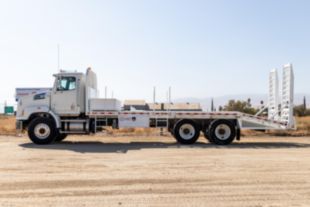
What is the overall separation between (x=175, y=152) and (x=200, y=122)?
14.2 ft

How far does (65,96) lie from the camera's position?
19312 millimetres

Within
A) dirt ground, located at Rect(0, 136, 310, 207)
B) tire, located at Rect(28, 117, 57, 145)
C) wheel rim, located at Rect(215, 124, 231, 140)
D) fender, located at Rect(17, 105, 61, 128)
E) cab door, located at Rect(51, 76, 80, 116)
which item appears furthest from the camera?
wheel rim, located at Rect(215, 124, 231, 140)

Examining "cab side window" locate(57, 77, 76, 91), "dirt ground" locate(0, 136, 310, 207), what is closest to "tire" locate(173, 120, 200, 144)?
"dirt ground" locate(0, 136, 310, 207)

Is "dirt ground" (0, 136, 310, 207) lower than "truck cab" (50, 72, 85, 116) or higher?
lower

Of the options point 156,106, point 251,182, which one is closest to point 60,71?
point 156,106

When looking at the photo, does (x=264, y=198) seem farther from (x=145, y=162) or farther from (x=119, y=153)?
(x=119, y=153)

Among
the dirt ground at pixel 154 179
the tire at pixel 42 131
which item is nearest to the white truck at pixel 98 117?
the tire at pixel 42 131

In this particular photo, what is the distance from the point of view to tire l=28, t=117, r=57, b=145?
18.9 meters

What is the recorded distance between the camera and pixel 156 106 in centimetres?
2205

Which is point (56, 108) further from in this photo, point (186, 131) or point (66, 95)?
point (186, 131)

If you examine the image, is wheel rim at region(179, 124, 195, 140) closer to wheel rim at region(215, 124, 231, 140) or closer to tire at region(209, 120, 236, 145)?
tire at region(209, 120, 236, 145)

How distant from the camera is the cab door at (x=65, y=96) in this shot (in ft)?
63.3

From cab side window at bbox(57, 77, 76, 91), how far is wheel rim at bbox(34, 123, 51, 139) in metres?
1.84

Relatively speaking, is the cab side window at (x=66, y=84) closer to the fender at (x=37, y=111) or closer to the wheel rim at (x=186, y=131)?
the fender at (x=37, y=111)
